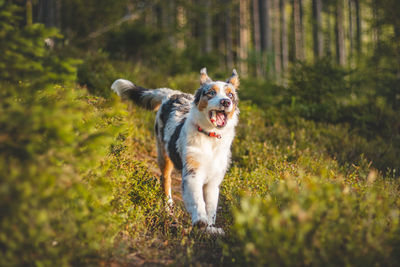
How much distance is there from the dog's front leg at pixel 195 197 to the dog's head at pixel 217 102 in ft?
2.43

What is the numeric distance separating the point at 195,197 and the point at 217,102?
1.22m

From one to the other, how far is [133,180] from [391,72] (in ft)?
28.9

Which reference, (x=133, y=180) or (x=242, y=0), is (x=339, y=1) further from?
(x=133, y=180)

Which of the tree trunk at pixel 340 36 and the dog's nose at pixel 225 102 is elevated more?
the tree trunk at pixel 340 36

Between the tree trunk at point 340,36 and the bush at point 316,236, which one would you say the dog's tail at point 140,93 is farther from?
the tree trunk at point 340,36

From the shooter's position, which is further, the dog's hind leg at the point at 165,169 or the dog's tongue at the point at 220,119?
the dog's hind leg at the point at 165,169

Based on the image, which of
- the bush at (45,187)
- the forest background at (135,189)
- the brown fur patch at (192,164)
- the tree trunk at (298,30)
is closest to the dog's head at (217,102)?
the brown fur patch at (192,164)

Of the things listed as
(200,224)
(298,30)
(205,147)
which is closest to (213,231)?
(200,224)

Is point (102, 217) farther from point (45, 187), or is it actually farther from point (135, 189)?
point (135, 189)

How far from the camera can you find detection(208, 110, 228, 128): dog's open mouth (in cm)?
421

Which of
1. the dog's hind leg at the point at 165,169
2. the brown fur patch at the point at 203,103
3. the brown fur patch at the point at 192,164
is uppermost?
the brown fur patch at the point at 203,103

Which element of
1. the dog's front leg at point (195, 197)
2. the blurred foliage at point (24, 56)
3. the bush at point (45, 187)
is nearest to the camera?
the bush at point (45, 187)

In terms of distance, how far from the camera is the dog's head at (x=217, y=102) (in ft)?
13.6

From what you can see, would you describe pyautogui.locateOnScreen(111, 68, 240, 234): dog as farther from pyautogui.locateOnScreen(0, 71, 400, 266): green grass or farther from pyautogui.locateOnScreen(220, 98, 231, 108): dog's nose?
pyautogui.locateOnScreen(0, 71, 400, 266): green grass
